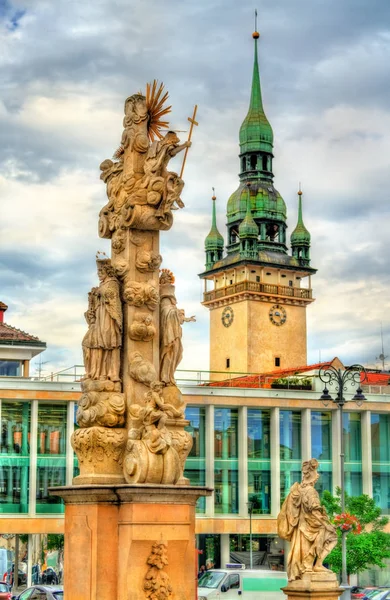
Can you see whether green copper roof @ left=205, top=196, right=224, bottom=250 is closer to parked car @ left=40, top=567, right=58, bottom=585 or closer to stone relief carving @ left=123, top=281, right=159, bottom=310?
parked car @ left=40, top=567, right=58, bottom=585

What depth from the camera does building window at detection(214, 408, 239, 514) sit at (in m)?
65.6

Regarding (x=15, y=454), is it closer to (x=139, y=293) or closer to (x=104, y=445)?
(x=139, y=293)

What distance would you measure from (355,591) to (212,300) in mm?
96737

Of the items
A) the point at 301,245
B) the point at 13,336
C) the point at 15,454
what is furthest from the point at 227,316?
the point at 15,454

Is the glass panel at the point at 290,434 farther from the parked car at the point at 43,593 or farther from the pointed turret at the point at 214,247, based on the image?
the pointed turret at the point at 214,247

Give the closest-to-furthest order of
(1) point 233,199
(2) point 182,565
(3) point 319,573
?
(2) point 182,565
(3) point 319,573
(1) point 233,199

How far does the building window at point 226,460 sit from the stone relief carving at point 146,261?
52.6m

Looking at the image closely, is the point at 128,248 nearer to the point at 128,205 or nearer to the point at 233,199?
the point at 128,205

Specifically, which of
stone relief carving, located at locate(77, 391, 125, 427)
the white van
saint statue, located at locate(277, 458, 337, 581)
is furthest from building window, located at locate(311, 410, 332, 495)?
stone relief carving, located at locate(77, 391, 125, 427)

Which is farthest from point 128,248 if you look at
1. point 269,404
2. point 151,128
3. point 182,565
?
point 269,404

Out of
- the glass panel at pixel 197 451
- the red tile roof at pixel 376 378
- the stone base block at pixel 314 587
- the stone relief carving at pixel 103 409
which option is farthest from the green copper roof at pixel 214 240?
the stone relief carving at pixel 103 409

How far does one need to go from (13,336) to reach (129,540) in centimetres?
6146

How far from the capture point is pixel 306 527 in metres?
17.7

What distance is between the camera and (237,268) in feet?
450
